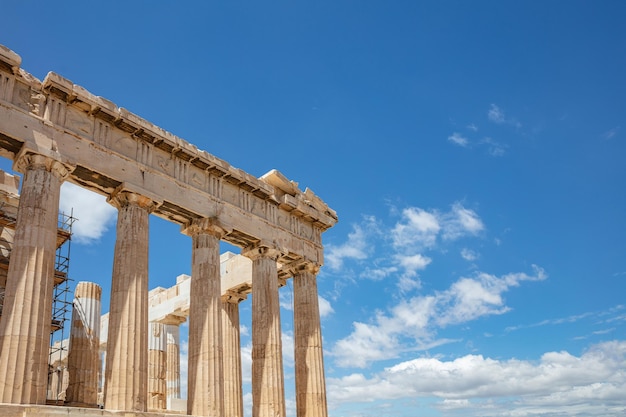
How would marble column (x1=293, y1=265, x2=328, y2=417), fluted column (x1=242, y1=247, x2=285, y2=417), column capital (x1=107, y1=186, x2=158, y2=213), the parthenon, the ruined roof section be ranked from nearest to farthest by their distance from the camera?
the parthenon
the ruined roof section
column capital (x1=107, y1=186, x2=158, y2=213)
fluted column (x1=242, y1=247, x2=285, y2=417)
marble column (x1=293, y1=265, x2=328, y2=417)

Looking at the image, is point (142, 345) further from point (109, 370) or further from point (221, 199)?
point (221, 199)

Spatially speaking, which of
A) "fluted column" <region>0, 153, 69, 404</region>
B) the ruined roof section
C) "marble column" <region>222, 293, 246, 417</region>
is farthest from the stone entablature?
"marble column" <region>222, 293, 246, 417</region>

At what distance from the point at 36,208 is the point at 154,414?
7154 millimetres

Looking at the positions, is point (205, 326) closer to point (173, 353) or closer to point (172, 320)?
point (172, 320)

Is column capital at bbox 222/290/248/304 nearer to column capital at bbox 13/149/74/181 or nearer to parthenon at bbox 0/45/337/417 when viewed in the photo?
parthenon at bbox 0/45/337/417

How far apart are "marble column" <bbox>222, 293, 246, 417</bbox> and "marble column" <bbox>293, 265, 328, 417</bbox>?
2.68 metres

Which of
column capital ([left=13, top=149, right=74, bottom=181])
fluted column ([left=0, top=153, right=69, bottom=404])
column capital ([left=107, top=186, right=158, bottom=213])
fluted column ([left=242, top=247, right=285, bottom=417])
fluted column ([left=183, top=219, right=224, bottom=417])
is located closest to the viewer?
fluted column ([left=0, top=153, right=69, bottom=404])

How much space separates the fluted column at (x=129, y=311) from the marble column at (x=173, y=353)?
40.9 ft

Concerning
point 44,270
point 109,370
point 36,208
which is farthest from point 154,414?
point 36,208

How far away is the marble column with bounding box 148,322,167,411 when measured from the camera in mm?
28984

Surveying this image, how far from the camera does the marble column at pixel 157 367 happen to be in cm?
2898

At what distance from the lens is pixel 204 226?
23.1m

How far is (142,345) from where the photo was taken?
18812 millimetres

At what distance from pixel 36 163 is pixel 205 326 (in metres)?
8.05
